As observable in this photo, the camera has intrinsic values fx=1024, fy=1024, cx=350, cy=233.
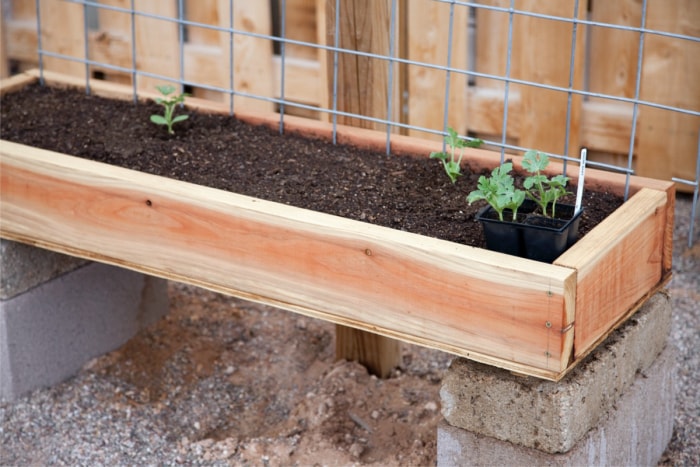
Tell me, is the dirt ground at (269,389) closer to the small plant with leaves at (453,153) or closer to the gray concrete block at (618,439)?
the gray concrete block at (618,439)

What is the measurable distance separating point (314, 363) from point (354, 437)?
0.45 meters

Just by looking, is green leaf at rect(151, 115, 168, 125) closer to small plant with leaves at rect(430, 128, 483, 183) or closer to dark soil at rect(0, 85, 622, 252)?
dark soil at rect(0, 85, 622, 252)

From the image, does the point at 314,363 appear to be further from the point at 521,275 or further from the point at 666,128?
the point at 666,128

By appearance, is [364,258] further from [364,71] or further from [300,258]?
[364,71]

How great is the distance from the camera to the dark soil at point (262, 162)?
7.47 ft

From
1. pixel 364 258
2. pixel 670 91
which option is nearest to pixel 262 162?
pixel 364 258

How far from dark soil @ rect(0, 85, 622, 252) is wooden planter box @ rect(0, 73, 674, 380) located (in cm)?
11

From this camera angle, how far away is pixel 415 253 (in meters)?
2.01

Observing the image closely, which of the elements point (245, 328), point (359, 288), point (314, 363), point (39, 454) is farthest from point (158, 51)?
point (359, 288)

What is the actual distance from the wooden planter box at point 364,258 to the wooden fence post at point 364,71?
0.16m

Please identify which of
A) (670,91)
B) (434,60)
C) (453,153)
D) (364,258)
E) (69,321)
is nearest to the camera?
(364,258)

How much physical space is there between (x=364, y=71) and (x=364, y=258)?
790mm

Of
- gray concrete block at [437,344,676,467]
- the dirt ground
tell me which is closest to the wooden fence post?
the dirt ground

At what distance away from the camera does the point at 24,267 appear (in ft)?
9.20
